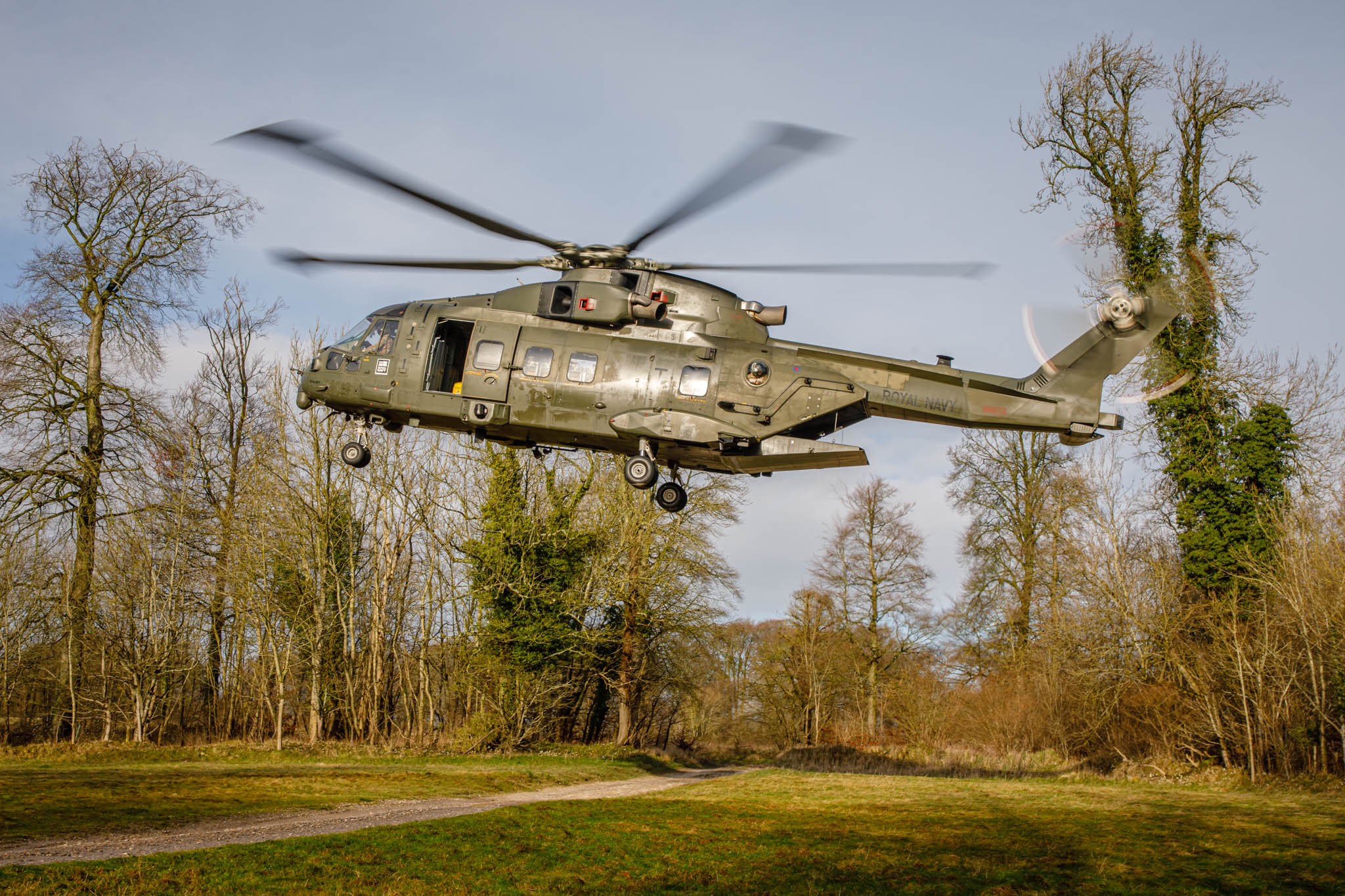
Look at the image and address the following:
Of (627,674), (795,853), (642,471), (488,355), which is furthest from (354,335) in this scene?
(627,674)

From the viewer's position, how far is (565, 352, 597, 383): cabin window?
1462 centimetres

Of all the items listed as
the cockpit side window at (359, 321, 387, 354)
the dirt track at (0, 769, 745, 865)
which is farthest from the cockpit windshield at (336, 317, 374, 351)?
the dirt track at (0, 769, 745, 865)

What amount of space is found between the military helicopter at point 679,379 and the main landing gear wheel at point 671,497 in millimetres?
27

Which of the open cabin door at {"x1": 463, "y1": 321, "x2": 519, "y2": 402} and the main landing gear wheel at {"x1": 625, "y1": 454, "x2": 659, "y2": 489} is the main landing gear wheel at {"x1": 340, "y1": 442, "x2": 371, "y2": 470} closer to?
the open cabin door at {"x1": 463, "y1": 321, "x2": 519, "y2": 402}

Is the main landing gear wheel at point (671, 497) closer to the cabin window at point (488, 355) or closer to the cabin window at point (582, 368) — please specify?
the cabin window at point (582, 368)

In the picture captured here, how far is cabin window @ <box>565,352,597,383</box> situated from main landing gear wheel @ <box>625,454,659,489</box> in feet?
4.76

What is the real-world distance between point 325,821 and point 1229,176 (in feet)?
92.8

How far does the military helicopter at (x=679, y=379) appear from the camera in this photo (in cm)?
1413

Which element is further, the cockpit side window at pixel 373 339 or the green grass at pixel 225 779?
the cockpit side window at pixel 373 339

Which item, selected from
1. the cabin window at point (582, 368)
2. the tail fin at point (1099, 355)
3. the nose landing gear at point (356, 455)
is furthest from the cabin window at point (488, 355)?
the tail fin at point (1099, 355)

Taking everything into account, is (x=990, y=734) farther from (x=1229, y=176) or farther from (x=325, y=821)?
(x=325, y=821)

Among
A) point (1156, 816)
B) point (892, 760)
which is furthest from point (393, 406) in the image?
point (892, 760)

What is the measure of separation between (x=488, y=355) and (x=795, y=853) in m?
8.37

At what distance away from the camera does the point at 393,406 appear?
1545 centimetres
